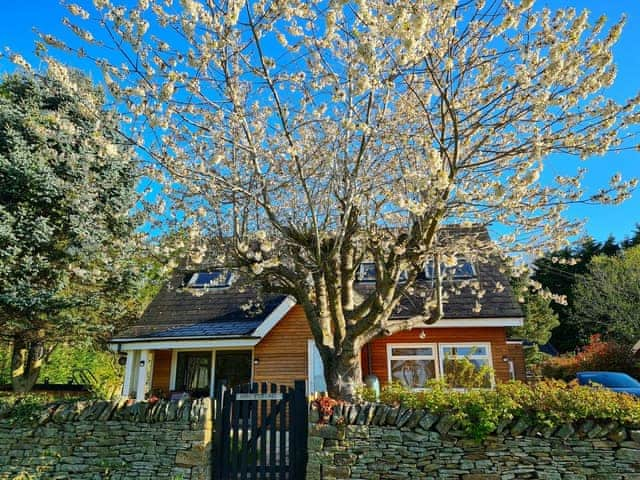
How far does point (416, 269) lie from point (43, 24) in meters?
6.09

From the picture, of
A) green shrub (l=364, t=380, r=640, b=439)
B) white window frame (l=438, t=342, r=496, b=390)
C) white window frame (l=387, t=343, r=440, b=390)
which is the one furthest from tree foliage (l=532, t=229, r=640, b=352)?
green shrub (l=364, t=380, r=640, b=439)

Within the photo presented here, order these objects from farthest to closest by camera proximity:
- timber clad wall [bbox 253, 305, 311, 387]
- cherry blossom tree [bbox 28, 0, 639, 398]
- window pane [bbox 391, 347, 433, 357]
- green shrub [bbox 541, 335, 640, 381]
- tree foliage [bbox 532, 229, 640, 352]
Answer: tree foliage [bbox 532, 229, 640, 352]
green shrub [bbox 541, 335, 640, 381]
timber clad wall [bbox 253, 305, 311, 387]
window pane [bbox 391, 347, 433, 357]
cherry blossom tree [bbox 28, 0, 639, 398]

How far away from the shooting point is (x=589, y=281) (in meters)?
23.0

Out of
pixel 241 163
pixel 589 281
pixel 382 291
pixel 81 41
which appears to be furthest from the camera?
pixel 589 281

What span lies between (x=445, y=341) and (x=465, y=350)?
0.53 metres

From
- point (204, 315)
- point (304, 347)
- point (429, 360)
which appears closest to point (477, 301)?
point (429, 360)

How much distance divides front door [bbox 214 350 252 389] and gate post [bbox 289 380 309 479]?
6.82 meters

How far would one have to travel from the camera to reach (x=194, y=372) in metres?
12.6

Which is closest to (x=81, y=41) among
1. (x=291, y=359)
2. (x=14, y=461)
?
(x=14, y=461)

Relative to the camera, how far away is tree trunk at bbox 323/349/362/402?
21.0ft

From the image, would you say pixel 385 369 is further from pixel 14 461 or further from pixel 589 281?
pixel 589 281

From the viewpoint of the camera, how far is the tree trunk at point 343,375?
21.0ft

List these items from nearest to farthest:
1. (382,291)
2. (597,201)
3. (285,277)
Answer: (597,201) < (382,291) < (285,277)

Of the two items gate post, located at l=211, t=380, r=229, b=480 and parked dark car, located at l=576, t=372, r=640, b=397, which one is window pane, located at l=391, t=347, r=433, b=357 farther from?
gate post, located at l=211, t=380, r=229, b=480
